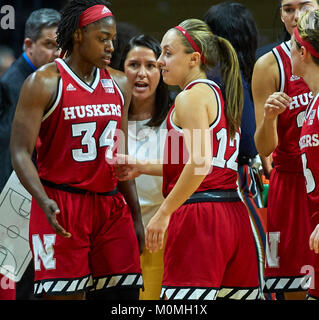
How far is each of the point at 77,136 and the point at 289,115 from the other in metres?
0.97

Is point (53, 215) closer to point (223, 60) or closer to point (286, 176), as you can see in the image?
point (223, 60)

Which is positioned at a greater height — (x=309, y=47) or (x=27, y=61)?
(x=309, y=47)

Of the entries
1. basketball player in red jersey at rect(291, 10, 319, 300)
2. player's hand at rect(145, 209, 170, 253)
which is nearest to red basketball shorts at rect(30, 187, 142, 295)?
player's hand at rect(145, 209, 170, 253)

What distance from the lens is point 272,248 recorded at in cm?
332

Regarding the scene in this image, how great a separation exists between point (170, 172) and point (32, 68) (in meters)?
1.29

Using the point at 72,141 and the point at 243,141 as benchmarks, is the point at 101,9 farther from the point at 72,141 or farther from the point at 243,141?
the point at 243,141

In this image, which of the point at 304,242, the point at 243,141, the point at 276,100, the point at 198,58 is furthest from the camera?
the point at 243,141

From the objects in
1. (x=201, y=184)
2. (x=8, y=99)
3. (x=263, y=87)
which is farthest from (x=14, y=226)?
(x=263, y=87)

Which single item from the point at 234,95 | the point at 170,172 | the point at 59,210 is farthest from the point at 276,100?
the point at 59,210

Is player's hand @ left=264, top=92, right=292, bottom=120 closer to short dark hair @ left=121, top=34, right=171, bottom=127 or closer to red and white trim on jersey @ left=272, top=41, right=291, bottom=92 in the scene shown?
red and white trim on jersey @ left=272, top=41, right=291, bottom=92

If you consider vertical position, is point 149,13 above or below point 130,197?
above

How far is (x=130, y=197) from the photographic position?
3.35 m

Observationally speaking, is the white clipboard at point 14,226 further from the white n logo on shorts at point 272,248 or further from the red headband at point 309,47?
the red headband at point 309,47

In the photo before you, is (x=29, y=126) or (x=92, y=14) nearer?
(x=29, y=126)
